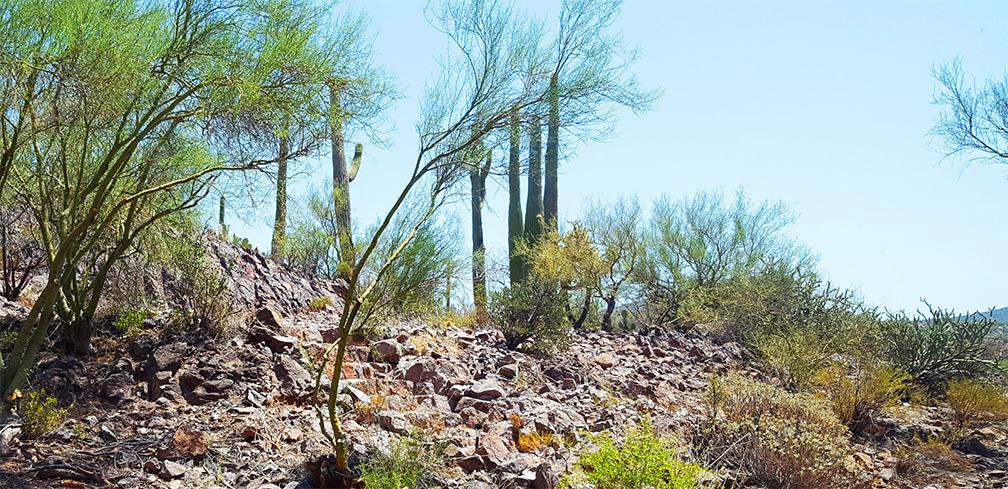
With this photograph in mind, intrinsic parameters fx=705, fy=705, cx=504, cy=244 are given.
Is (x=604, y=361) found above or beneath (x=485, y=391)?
above

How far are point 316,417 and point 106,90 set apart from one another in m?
2.85

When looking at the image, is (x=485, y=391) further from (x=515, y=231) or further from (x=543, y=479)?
(x=515, y=231)

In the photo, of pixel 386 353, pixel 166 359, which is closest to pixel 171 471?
pixel 166 359

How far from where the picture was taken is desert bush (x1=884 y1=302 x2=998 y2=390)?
10828mm

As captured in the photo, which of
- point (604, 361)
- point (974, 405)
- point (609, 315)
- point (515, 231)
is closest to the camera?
point (974, 405)

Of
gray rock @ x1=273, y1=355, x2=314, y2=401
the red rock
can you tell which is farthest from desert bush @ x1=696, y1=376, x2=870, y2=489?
gray rock @ x1=273, y1=355, x2=314, y2=401

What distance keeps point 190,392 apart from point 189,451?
1.25 meters

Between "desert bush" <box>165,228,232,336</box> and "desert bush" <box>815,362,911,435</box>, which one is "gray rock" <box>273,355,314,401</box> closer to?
"desert bush" <box>165,228,232,336</box>

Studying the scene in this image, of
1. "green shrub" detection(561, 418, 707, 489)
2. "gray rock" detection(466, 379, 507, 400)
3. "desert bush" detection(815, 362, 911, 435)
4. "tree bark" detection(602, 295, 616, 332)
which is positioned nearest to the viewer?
"green shrub" detection(561, 418, 707, 489)

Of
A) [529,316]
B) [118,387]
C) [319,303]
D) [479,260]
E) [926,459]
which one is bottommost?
[926,459]

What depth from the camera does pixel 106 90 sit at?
5121mm

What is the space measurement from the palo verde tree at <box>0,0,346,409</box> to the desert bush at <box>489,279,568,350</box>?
4.86 meters

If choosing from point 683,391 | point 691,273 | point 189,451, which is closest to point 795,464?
point 683,391

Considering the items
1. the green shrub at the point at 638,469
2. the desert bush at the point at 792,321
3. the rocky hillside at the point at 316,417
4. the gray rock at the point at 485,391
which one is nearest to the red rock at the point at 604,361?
the rocky hillside at the point at 316,417
